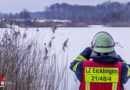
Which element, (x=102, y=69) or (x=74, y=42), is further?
(x=74, y=42)

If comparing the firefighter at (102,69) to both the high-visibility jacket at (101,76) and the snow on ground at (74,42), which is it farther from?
the snow on ground at (74,42)

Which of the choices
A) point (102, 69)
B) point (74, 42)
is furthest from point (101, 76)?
point (74, 42)

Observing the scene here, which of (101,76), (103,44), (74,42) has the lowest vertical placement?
(74,42)

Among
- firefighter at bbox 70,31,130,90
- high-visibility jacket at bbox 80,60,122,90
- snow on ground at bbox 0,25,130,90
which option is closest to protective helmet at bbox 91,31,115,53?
firefighter at bbox 70,31,130,90

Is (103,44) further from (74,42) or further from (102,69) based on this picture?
(74,42)

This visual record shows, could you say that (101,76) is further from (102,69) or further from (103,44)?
(103,44)

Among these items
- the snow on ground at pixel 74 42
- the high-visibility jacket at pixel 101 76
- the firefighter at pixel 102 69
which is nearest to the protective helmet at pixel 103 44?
the firefighter at pixel 102 69

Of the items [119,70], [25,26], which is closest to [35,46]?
[25,26]

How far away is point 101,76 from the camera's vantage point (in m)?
2.42

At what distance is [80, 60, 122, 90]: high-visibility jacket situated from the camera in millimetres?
2383

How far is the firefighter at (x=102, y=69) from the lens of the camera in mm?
2359

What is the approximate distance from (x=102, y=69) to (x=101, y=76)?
8cm

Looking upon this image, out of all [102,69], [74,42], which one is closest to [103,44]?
[102,69]

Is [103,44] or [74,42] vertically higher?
[103,44]
